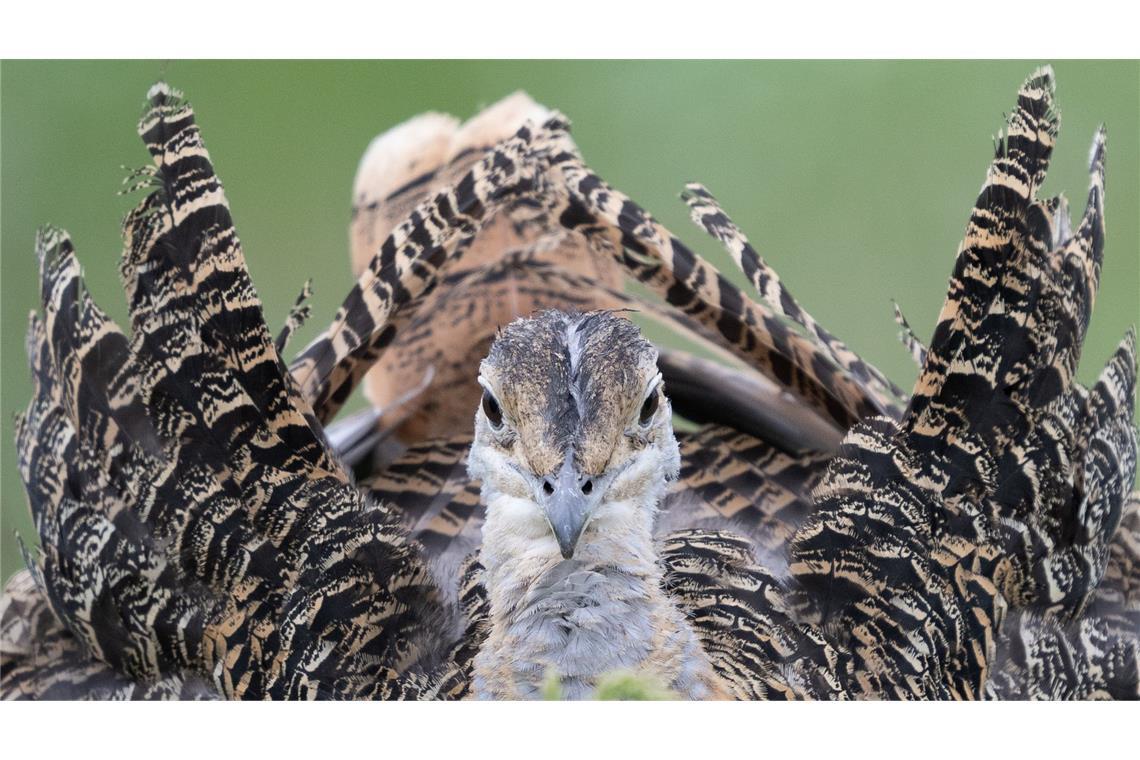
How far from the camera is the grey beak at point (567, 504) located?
169 cm

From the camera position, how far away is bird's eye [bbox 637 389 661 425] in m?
1.90

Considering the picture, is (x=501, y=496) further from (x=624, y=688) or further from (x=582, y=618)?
(x=624, y=688)

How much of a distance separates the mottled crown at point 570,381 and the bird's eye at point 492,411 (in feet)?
0.09

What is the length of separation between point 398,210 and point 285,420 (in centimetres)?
109

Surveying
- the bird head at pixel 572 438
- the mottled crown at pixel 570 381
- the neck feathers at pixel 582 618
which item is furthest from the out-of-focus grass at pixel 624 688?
the mottled crown at pixel 570 381

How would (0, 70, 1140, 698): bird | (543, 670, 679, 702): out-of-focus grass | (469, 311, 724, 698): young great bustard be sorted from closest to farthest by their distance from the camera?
(543, 670, 679, 702): out-of-focus grass
(469, 311, 724, 698): young great bustard
(0, 70, 1140, 698): bird

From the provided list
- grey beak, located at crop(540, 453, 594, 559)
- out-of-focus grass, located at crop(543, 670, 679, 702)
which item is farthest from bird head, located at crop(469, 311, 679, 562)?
out-of-focus grass, located at crop(543, 670, 679, 702)

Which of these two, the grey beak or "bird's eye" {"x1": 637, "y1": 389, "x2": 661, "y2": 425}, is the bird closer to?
"bird's eye" {"x1": 637, "y1": 389, "x2": 661, "y2": 425}

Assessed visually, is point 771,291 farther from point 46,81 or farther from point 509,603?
point 46,81

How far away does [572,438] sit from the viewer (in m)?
1.76

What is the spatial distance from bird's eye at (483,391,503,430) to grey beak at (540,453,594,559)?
0.62 ft

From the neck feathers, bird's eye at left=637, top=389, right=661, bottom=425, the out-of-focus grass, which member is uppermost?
bird's eye at left=637, top=389, right=661, bottom=425

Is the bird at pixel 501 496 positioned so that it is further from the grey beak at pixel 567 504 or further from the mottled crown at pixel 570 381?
the grey beak at pixel 567 504

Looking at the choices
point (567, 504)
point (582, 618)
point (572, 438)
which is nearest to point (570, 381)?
point (572, 438)
